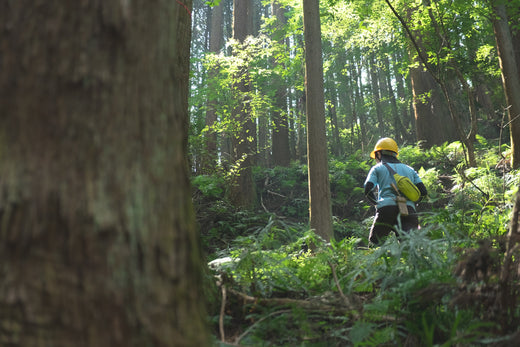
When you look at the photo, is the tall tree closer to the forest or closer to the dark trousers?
the forest

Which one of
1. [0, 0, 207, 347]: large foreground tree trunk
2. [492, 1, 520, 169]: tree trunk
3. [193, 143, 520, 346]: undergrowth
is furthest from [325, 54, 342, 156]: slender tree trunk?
[0, 0, 207, 347]: large foreground tree trunk

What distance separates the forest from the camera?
A: 67.9 inches

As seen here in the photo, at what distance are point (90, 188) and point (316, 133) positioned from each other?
6.01 metres

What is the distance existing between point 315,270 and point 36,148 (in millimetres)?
2211

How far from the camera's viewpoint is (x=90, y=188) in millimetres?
912

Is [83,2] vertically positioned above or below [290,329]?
above

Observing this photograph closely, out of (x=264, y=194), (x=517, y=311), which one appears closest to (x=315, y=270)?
(x=517, y=311)

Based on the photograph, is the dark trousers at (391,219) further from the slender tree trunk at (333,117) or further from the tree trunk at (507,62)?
the slender tree trunk at (333,117)

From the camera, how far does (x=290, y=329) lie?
1.90 m

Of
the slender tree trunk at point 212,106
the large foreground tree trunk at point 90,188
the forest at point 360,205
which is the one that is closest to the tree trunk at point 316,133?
the forest at point 360,205

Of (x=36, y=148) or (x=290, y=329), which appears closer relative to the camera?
(x=36, y=148)

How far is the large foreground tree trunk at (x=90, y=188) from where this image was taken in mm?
861

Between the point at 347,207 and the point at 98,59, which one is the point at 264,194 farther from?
the point at 98,59

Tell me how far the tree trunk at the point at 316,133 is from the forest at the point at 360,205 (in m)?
0.02
